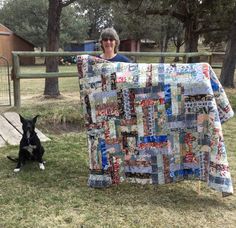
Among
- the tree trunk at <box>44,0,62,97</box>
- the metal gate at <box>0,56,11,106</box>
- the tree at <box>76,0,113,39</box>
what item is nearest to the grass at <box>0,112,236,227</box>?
the metal gate at <box>0,56,11,106</box>

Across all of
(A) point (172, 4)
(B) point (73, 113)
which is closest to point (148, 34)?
(A) point (172, 4)

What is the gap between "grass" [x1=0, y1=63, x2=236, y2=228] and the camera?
3686 millimetres

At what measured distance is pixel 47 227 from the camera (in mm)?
3523

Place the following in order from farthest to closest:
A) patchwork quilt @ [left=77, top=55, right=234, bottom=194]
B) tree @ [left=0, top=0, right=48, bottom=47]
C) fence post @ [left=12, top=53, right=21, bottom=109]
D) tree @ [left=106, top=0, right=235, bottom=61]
A: tree @ [left=0, top=0, right=48, bottom=47], tree @ [left=106, top=0, right=235, bottom=61], fence post @ [left=12, top=53, right=21, bottom=109], patchwork quilt @ [left=77, top=55, right=234, bottom=194]

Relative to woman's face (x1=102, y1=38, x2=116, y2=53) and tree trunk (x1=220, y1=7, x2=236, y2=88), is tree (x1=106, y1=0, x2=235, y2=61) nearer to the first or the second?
tree trunk (x1=220, y1=7, x2=236, y2=88)

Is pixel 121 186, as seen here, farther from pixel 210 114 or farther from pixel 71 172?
pixel 210 114

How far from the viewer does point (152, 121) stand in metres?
4.25

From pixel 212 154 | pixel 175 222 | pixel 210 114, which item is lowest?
pixel 175 222

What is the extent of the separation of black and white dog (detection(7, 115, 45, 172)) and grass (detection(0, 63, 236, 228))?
0.36ft

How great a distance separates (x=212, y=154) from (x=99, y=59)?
1584 mm

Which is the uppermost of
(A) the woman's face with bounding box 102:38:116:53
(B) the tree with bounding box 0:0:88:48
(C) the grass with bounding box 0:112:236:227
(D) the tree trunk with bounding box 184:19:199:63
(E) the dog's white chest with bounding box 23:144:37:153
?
(B) the tree with bounding box 0:0:88:48

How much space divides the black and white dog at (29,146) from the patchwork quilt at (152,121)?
836 mm

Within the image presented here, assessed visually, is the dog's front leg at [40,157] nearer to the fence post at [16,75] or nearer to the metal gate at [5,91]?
the fence post at [16,75]

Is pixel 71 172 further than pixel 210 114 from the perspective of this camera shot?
Yes
